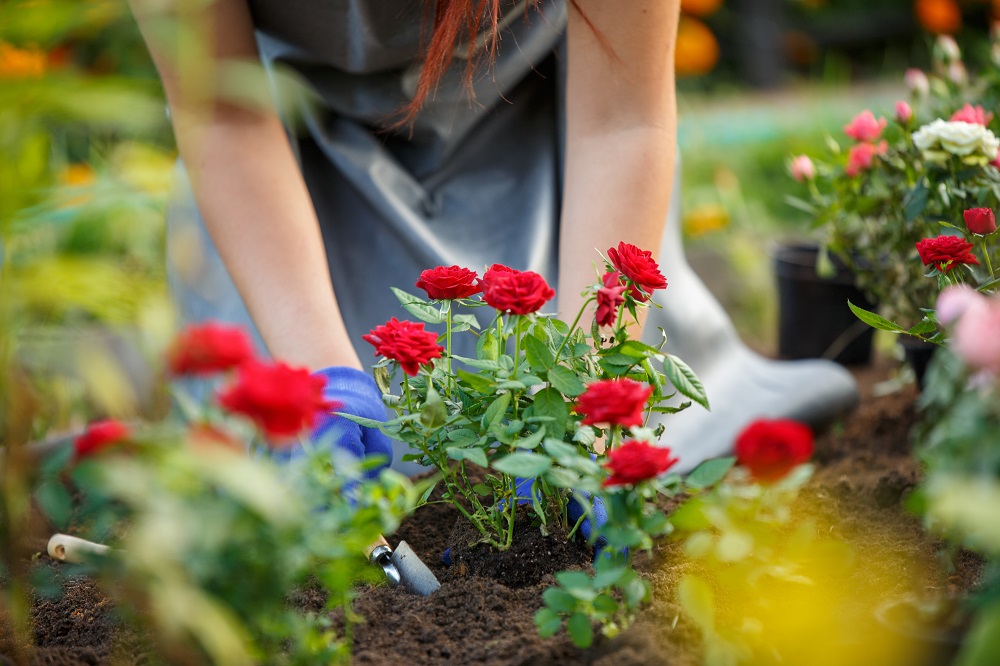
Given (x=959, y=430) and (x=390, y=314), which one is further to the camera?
(x=390, y=314)

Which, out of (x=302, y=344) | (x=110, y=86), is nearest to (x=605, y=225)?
(x=302, y=344)

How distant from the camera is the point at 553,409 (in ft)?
3.21

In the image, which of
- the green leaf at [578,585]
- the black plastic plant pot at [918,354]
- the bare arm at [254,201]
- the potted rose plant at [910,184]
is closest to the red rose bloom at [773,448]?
the green leaf at [578,585]

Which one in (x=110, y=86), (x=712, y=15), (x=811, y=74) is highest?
(x=110, y=86)

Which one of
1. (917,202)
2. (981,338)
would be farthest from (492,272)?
(917,202)

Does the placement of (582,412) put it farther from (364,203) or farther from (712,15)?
(712,15)

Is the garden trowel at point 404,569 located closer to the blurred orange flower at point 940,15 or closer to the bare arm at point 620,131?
the bare arm at point 620,131

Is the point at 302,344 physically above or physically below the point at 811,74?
above

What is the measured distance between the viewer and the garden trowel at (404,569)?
42.2 inches

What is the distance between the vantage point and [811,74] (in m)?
6.70

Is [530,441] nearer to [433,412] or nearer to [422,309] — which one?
[433,412]

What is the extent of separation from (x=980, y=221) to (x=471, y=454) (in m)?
0.71

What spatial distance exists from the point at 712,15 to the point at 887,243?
17.2 feet

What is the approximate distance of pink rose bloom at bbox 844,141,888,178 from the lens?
1634 millimetres
